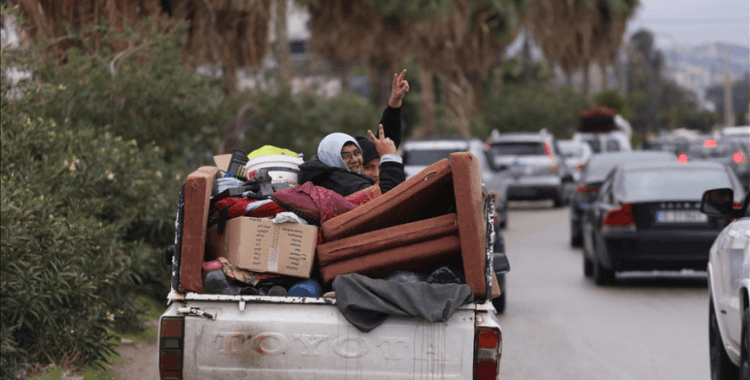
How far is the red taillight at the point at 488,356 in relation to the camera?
471 cm

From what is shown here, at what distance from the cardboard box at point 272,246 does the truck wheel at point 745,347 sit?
7.20ft

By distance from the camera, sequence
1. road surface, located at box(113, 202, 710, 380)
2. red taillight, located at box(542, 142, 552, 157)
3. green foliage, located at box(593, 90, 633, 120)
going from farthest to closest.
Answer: green foliage, located at box(593, 90, 633, 120)
red taillight, located at box(542, 142, 552, 157)
road surface, located at box(113, 202, 710, 380)

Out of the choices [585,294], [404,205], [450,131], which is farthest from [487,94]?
[404,205]

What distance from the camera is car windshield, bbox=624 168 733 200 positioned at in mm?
12414

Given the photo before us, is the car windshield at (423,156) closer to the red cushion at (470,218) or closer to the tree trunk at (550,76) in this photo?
the red cushion at (470,218)

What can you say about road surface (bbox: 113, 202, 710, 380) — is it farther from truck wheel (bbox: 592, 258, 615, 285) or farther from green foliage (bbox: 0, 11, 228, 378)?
green foliage (bbox: 0, 11, 228, 378)

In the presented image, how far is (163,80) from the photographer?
11.0 metres

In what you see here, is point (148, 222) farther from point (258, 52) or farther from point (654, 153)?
point (654, 153)

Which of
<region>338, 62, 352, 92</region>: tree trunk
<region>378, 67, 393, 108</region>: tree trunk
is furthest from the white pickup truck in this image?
<region>378, 67, 393, 108</region>: tree trunk

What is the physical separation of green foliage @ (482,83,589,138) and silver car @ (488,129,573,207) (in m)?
18.9

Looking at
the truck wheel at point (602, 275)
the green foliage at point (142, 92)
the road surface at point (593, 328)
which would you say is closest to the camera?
the road surface at point (593, 328)

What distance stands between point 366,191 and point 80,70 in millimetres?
5162

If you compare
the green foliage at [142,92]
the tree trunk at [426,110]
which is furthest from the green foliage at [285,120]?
the tree trunk at [426,110]

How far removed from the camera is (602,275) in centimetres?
1288
